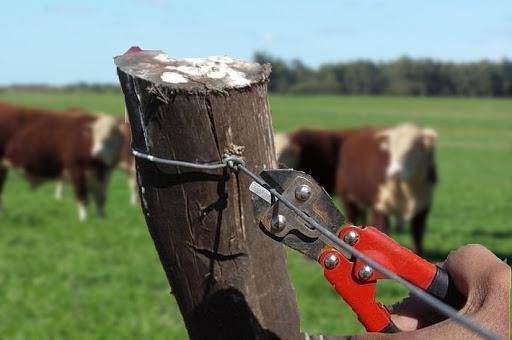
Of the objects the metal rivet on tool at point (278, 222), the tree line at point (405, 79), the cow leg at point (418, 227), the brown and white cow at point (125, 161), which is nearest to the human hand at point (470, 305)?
the metal rivet on tool at point (278, 222)

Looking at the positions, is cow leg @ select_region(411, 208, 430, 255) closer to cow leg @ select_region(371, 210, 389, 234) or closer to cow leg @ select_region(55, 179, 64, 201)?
cow leg @ select_region(371, 210, 389, 234)

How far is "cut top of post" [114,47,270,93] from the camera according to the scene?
1761mm

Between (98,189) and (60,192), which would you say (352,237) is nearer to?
(98,189)

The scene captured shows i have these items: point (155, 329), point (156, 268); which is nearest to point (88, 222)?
point (156, 268)

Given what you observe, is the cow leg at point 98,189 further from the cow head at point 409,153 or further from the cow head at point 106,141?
the cow head at point 409,153

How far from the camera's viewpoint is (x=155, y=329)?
6.50 meters

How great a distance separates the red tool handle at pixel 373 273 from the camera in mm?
1667

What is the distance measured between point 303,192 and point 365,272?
0.19 metres

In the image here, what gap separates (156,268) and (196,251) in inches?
292

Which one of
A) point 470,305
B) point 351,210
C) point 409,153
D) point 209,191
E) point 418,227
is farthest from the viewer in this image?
point 351,210

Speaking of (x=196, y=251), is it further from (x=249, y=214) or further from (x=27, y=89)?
(x=27, y=89)

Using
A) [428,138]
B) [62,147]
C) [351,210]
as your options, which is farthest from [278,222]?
[62,147]

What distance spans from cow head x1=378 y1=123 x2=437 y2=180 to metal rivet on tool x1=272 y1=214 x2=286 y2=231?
894 centimetres

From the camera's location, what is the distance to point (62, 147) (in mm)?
14891
